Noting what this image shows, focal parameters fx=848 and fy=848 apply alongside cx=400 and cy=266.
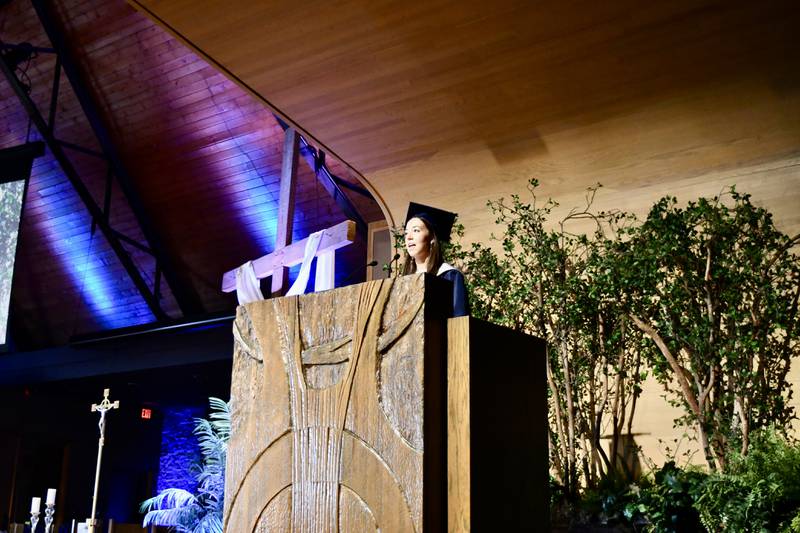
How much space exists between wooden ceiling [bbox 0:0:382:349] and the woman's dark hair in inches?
223

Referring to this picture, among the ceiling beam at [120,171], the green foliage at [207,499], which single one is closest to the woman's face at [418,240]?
the green foliage at [207,499]

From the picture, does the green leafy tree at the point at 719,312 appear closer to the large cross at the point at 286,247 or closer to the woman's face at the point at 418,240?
the woman's face at the point at 418,240

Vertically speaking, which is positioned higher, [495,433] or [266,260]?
[266,260]

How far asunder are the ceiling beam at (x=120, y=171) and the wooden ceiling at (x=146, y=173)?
0.06 m

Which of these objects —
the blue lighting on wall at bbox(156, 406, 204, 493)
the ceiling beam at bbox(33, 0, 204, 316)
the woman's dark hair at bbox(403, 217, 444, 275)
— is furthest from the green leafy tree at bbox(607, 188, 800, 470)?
the blue lighting on wall at bbox(156, 406, 204, 493)

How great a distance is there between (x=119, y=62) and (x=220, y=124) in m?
1.33

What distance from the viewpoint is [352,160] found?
5621 mm

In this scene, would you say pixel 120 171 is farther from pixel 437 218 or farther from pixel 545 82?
pixel 437 218

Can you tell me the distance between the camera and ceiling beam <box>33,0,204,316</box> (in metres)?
9.09

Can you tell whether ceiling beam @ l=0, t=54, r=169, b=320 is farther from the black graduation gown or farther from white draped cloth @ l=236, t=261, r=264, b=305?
the black graduation gown

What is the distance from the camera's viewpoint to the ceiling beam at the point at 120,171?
9.09 meters

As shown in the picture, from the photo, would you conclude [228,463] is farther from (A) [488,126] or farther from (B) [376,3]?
(A) [488,126]

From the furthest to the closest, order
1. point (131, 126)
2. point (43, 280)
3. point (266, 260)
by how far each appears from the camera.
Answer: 1. point (43, 280)
2. point (131, 126)
3. point (266, 260)

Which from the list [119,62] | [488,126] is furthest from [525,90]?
[119,62]
